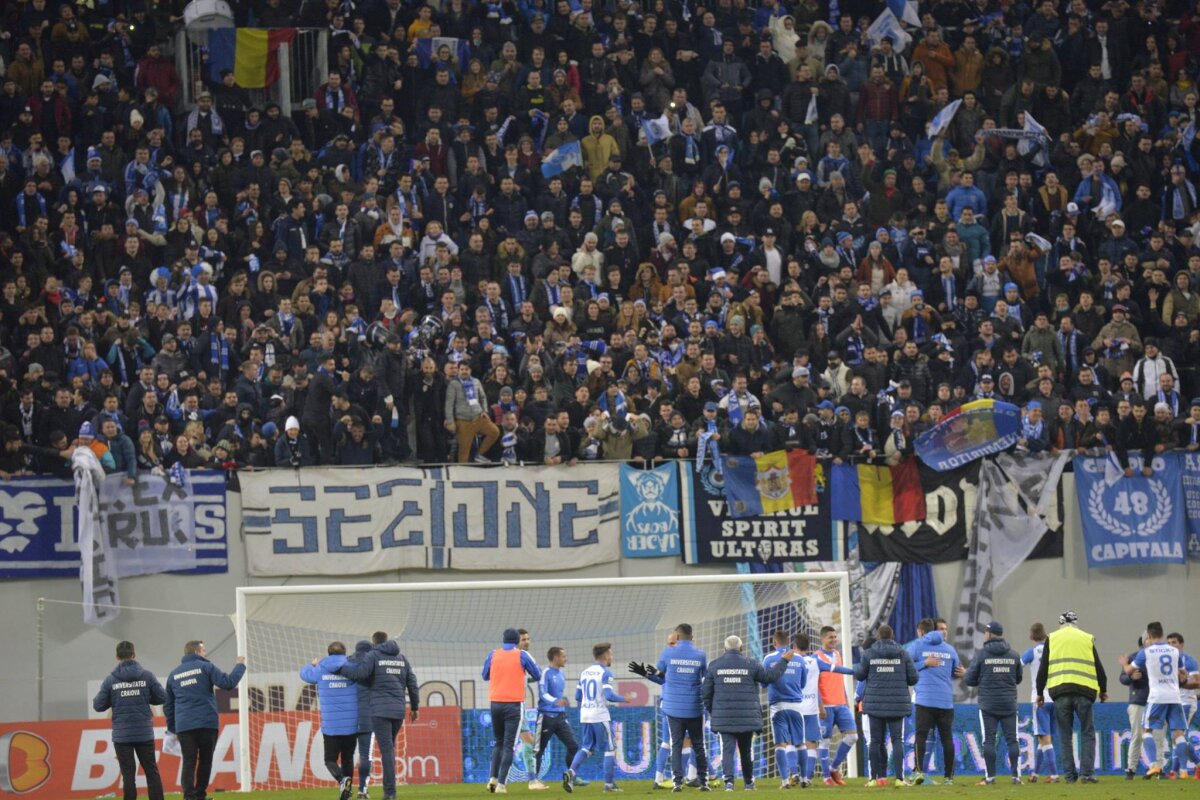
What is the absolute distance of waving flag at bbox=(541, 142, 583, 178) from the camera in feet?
100

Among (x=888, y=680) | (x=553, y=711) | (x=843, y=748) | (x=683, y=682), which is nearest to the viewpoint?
(x=888, y=680)

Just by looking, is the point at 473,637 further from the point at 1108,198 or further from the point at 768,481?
the point at 1108,198

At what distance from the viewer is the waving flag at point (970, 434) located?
1048 inches

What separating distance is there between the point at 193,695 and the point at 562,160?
14.1 meters

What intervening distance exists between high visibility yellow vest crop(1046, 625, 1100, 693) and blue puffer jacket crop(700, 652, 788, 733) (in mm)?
3282

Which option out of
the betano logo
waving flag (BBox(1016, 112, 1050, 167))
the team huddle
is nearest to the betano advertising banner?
the betano logo

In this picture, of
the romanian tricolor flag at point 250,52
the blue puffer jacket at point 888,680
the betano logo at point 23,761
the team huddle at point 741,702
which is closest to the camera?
the team huddle at point 741,702

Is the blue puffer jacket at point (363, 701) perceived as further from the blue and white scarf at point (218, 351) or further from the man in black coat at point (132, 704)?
the blue and white scarf at point (218, 351)

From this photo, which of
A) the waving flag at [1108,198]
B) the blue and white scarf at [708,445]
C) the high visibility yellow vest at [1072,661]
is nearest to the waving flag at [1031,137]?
the waving flag at [1108,198]

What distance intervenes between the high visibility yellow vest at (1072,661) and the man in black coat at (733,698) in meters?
3.20

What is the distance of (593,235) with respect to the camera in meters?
28.8

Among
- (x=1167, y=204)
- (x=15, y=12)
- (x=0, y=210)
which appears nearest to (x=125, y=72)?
(x=15, y=12)

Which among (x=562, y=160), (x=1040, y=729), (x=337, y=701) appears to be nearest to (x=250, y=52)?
(x=562, y=160)

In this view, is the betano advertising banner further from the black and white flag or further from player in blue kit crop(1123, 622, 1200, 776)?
the black and white flag
